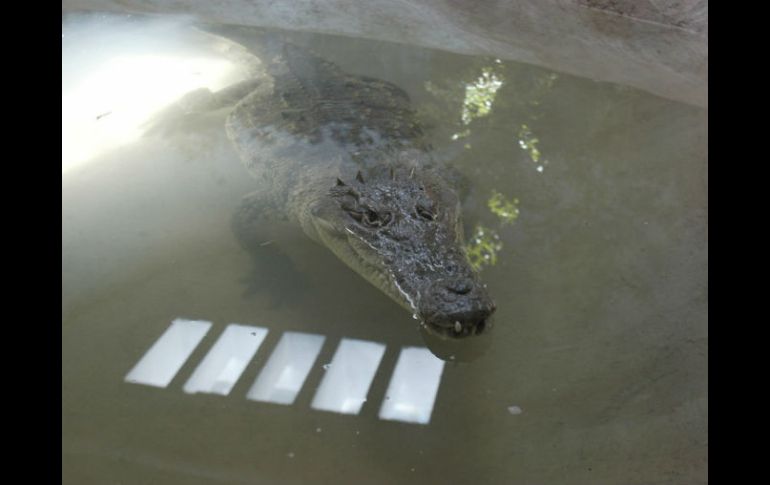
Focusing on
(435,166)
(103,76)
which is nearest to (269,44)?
(103,76)

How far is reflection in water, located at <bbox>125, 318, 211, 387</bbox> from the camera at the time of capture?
7.99 feet

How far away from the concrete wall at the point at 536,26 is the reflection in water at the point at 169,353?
281cm

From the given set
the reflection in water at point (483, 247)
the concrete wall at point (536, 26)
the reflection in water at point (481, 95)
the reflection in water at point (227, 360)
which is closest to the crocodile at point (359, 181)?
the reflection in water at point (483, 247)

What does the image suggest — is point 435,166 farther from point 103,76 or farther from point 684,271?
point 103,76

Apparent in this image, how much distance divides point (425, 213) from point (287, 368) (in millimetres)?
921

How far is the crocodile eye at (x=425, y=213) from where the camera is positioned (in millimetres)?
2852

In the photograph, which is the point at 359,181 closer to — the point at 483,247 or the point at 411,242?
the point at 411,242

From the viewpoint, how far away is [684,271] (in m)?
2.87

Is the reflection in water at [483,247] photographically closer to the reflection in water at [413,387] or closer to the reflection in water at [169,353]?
the reflection in water at [413,387]

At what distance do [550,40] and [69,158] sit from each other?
3.29 m

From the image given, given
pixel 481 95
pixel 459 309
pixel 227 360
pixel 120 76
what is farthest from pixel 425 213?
pixel 120 76

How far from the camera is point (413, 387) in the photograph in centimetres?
237

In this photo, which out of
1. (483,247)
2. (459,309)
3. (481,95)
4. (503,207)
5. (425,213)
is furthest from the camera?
(481,95)

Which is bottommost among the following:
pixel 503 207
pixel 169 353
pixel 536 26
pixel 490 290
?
pixel 169 353
